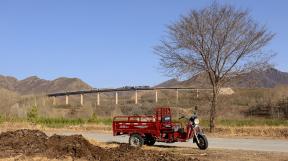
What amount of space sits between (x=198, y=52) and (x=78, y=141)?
18.8m

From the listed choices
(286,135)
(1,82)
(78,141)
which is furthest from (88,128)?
(1,82)

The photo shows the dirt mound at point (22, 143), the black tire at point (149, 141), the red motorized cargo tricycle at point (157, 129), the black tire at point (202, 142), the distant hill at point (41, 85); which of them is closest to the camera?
the dirt mound at point (22, 143)

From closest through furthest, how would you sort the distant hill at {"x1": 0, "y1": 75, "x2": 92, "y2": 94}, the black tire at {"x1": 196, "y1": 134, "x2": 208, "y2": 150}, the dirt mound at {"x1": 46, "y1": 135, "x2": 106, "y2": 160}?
the dirt mound at {"x1": 46, "y1": 135, "x2": 106, "y2": 160}
the black tire at {"x1": 196, "y1": 134, "x2": 208, "y2": 150}
the distant hill at {"x1": 0, "y1": 75, "x2": 92, "y2": 94}

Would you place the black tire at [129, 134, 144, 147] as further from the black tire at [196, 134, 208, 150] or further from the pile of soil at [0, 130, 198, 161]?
the pile of soil at [0, 130, 198, 161]

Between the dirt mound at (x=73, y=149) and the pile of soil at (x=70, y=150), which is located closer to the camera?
the pile of soil at (x=70, y=150)

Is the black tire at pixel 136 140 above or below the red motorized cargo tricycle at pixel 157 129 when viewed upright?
below

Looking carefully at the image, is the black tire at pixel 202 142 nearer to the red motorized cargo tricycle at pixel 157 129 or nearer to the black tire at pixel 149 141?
the red motorized cargo tricycle at pixel 157 129

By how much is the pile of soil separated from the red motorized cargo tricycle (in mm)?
4239

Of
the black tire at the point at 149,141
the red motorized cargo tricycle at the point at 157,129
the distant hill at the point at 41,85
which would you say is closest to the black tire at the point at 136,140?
the red motorized cargo tricycle at the point at 157,129

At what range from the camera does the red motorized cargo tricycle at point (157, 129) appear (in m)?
21.5

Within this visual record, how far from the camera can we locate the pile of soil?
52.5 ft

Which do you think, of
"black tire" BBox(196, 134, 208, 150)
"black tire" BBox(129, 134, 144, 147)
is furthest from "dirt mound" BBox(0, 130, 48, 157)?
"black tire" BBox(196, 134, 208, 150)

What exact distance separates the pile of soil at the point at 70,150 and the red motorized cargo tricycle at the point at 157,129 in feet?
13.9

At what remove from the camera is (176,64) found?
3562 cm
